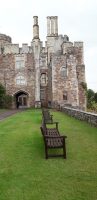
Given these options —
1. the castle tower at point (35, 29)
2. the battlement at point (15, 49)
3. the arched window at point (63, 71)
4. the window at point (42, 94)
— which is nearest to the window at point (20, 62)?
the battlement at point (15, 49)

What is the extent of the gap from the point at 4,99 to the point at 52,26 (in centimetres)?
1555

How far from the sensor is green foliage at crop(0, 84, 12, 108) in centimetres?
5078

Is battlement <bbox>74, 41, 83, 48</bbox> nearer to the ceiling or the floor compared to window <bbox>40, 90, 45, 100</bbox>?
nearer to the ceiling

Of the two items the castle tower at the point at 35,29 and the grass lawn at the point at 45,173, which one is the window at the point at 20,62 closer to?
the castle tower at the point at 35,29

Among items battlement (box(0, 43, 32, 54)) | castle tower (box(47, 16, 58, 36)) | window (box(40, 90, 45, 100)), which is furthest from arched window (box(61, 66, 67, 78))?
castle tower (box(47, 16, 58, 36))

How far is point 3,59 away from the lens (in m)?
54.7

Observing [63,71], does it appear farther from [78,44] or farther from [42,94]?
[78,44]

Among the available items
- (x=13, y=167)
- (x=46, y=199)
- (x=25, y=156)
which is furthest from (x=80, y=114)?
(x=46, y=199)

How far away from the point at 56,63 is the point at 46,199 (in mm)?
44367

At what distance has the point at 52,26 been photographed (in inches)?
2259

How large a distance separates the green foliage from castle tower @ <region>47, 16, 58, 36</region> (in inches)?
525

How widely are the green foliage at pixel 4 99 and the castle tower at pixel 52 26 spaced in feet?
43.7

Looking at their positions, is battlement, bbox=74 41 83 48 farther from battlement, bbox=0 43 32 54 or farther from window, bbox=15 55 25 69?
window, bbox=15 55 25 69

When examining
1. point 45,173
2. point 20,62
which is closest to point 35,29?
point 20,62
